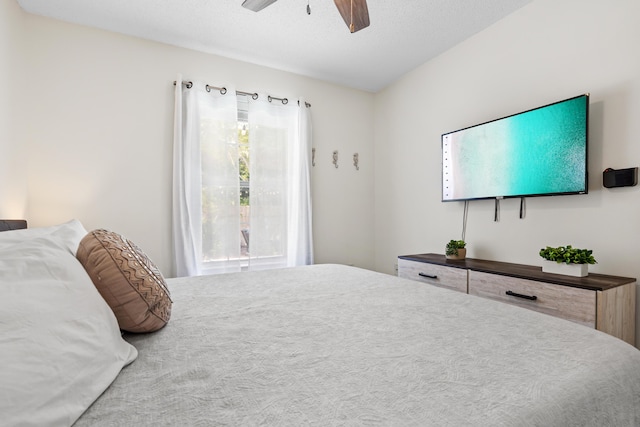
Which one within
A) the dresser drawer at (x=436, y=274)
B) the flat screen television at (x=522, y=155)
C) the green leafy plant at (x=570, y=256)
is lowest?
the dresser drawer at (x=436, y=274)

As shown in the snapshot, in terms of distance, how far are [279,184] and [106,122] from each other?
1.67m

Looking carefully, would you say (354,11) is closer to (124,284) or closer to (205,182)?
(124,284)

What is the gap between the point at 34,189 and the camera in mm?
2512

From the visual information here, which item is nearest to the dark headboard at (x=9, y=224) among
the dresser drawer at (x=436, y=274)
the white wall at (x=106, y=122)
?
the white wall at (x=106, y=122)

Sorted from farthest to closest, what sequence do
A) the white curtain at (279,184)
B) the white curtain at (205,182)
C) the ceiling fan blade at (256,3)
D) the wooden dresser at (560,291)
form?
the white curtain at (279,184), the white curtain at (205,182), the ceiling fan blade at (256,3), the wooden dresser at (560,291)

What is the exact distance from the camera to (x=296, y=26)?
2.73 m

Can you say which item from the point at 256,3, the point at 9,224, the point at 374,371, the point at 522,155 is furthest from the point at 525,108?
the point at 9,224

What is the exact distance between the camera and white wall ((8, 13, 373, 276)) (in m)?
2.54

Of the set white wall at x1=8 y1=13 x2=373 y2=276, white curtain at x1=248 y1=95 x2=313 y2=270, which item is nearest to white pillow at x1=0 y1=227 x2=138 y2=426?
white wall at x1=8 y1=13 x2=373 y2=276

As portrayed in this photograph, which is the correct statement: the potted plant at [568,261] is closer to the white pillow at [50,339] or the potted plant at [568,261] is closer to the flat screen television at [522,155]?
the flat screen television at [522,155]

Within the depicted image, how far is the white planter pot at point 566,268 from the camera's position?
1894 millimetres

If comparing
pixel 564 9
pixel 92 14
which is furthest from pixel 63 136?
pixel 564 9

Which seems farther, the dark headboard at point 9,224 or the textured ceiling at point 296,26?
the textured ceiling at point 296,26

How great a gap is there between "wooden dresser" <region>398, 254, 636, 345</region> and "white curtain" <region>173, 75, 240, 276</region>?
84.2 inches
